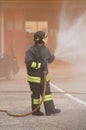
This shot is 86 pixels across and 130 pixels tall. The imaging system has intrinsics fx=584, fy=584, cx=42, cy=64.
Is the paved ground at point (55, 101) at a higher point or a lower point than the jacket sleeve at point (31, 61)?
lower

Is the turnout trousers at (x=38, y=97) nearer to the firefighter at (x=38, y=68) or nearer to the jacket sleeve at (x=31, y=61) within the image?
the firefighter at (x=38, y=68)

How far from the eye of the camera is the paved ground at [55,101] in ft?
27.8

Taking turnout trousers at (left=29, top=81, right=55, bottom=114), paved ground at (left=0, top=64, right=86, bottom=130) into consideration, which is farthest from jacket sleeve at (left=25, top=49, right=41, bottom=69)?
paved ground at (left=0, top=64, right=86, bottom=130)

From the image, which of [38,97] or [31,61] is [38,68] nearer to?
[31,61]

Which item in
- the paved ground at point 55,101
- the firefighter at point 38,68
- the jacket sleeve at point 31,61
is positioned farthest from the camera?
the firefighter at point 38,68

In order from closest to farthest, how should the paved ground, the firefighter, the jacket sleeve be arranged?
the paved ground, the jacket sleeve, the firefighter

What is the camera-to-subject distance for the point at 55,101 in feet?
37.0

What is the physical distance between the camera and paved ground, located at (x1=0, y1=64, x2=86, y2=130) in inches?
333

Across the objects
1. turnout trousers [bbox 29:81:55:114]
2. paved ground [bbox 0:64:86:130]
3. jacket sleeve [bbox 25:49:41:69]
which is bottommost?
paved ground [bbox 0:64:86:130]

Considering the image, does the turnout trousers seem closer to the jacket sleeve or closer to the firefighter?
the firefighter

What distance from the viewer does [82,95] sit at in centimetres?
1225

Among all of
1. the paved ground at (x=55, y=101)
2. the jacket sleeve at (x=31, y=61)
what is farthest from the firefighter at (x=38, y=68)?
the paved ground at (x=55, y=101)

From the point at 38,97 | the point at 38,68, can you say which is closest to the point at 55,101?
the point at 38,97

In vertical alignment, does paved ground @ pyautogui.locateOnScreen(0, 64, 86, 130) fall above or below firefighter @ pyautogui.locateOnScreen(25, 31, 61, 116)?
below
